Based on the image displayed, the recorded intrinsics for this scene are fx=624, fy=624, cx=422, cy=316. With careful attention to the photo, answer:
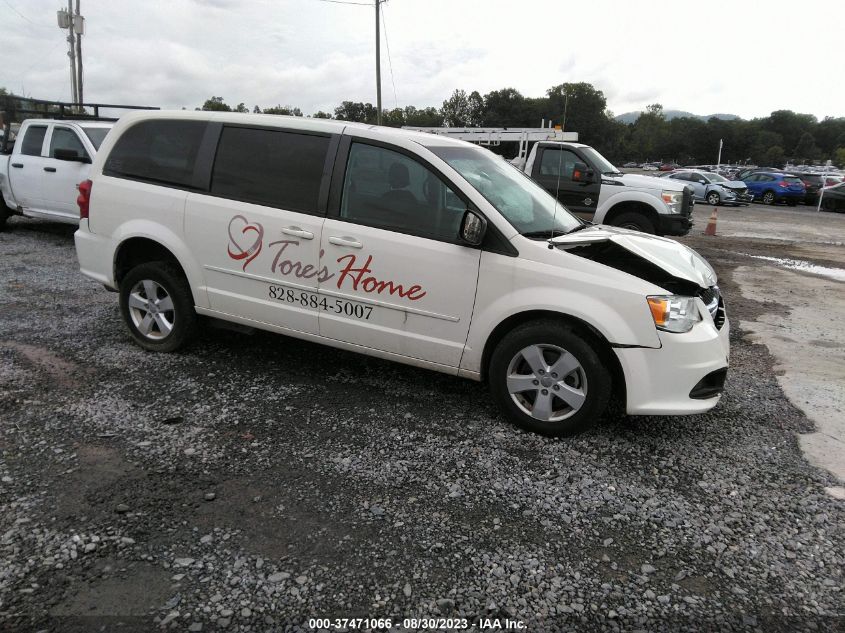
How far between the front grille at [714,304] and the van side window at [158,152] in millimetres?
3682

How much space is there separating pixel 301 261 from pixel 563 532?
7.97 feet

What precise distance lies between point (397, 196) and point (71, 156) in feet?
23.9

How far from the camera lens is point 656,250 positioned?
4.11m

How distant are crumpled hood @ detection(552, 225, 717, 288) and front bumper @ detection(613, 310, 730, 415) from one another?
0.40m

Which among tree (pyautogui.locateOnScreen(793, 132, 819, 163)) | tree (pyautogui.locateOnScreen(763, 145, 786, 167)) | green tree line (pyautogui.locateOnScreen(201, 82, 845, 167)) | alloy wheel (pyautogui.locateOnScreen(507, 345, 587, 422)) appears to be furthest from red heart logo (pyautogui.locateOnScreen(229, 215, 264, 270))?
tree (pyautogui.locateOnScreen(793, 132, 819, 163))

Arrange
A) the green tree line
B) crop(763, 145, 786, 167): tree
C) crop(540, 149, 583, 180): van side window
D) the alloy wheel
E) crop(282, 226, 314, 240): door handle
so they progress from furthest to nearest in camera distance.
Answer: crop(763, 145, 786, 167): tree
the green tree line
crop(540, 149, 583, 180): van side window
crop(282, 226, 314, 240): door handle
the alloy wheel

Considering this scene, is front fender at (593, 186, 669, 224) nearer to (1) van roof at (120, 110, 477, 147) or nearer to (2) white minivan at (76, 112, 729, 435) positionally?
(2) white minivan at (76, 112, 729, 435)

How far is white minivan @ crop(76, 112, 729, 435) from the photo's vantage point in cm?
362

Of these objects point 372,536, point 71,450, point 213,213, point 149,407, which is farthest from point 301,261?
point 372,536

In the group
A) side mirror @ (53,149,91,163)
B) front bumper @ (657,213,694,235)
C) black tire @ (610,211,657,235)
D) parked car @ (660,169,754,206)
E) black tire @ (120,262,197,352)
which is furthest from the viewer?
parked car @ (660,169,754,206)

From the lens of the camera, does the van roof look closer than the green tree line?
Yes

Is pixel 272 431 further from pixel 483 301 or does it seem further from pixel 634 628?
pixel 634 628

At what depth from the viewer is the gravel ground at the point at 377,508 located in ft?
8.04

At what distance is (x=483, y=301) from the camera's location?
3.82 meters
